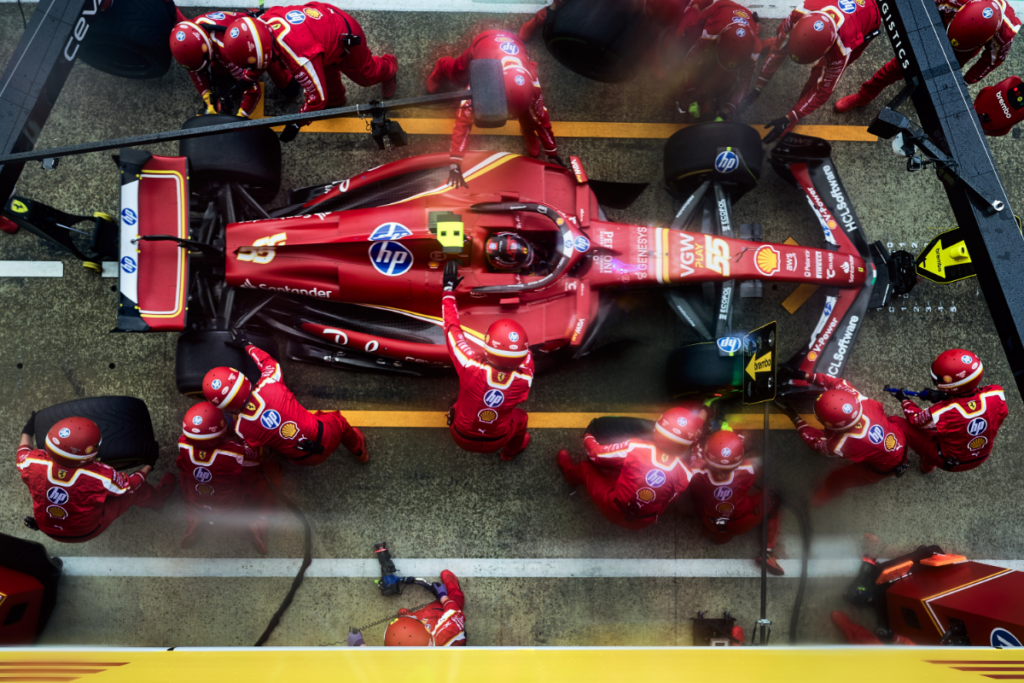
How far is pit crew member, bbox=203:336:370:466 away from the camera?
3750mm

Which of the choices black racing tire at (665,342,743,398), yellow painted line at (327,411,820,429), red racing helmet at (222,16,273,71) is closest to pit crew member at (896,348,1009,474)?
yellow painted line at (327,411,820,429)

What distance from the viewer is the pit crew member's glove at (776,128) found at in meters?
4.93

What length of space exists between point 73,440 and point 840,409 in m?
5.35

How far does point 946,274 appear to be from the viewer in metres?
4.59

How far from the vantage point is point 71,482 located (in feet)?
12.7

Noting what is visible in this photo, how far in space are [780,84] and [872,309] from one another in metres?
2.32

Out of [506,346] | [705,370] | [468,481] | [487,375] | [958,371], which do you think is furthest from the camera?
[468,481]

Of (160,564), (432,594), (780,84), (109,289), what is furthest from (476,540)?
(780,84)

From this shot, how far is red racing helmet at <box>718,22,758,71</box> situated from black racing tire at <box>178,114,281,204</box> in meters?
3.63

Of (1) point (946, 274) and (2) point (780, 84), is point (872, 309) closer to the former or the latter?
(1) point (946, 274)

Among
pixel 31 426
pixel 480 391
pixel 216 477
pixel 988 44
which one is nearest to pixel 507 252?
pixel 480 391

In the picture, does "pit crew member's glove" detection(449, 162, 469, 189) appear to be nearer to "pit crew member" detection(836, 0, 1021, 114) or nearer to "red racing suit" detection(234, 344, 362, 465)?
"red racing suit" detection(234, 344, 362, 465)

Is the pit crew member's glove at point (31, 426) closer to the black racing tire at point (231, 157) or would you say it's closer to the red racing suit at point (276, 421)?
the red racing suit at point (276, 421)

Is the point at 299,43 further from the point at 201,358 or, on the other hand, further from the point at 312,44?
the point at 201,358
